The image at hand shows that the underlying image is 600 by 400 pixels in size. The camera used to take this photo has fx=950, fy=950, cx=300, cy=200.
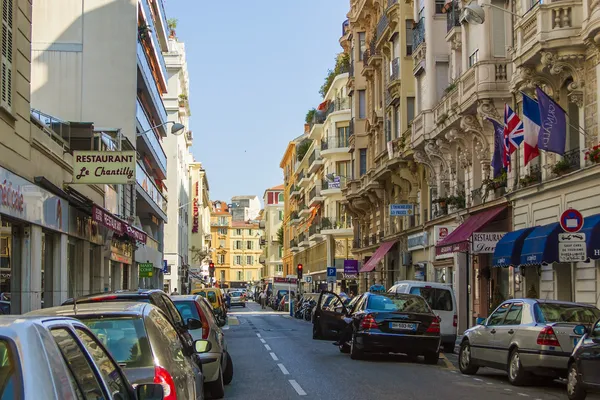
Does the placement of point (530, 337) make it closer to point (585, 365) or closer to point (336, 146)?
point (585, 365)

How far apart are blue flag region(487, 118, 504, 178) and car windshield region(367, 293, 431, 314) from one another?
886 cm

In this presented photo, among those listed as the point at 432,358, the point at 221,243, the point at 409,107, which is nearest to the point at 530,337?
the point at 432,358

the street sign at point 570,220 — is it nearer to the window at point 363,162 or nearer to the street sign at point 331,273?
the window at point 363,162

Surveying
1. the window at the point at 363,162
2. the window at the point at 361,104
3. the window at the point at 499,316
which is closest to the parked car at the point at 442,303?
the window at the point at 499,316

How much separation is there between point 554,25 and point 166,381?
19030 mm

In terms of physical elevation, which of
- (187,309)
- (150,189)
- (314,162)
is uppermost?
(314,162)

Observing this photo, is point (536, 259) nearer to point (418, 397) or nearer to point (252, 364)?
point (252, 364)

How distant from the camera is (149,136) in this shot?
45.3m

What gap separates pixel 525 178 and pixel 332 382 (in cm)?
1324

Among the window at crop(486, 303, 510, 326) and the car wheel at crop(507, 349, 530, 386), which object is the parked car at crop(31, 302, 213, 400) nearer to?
the car wheel at crop(507, 349, 530, 386)

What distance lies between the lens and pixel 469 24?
110 ft

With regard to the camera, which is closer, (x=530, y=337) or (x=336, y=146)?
(x=530, y=337)

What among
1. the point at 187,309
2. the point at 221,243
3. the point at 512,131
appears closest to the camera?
the point at 187,309

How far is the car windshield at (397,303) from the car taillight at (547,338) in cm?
567
